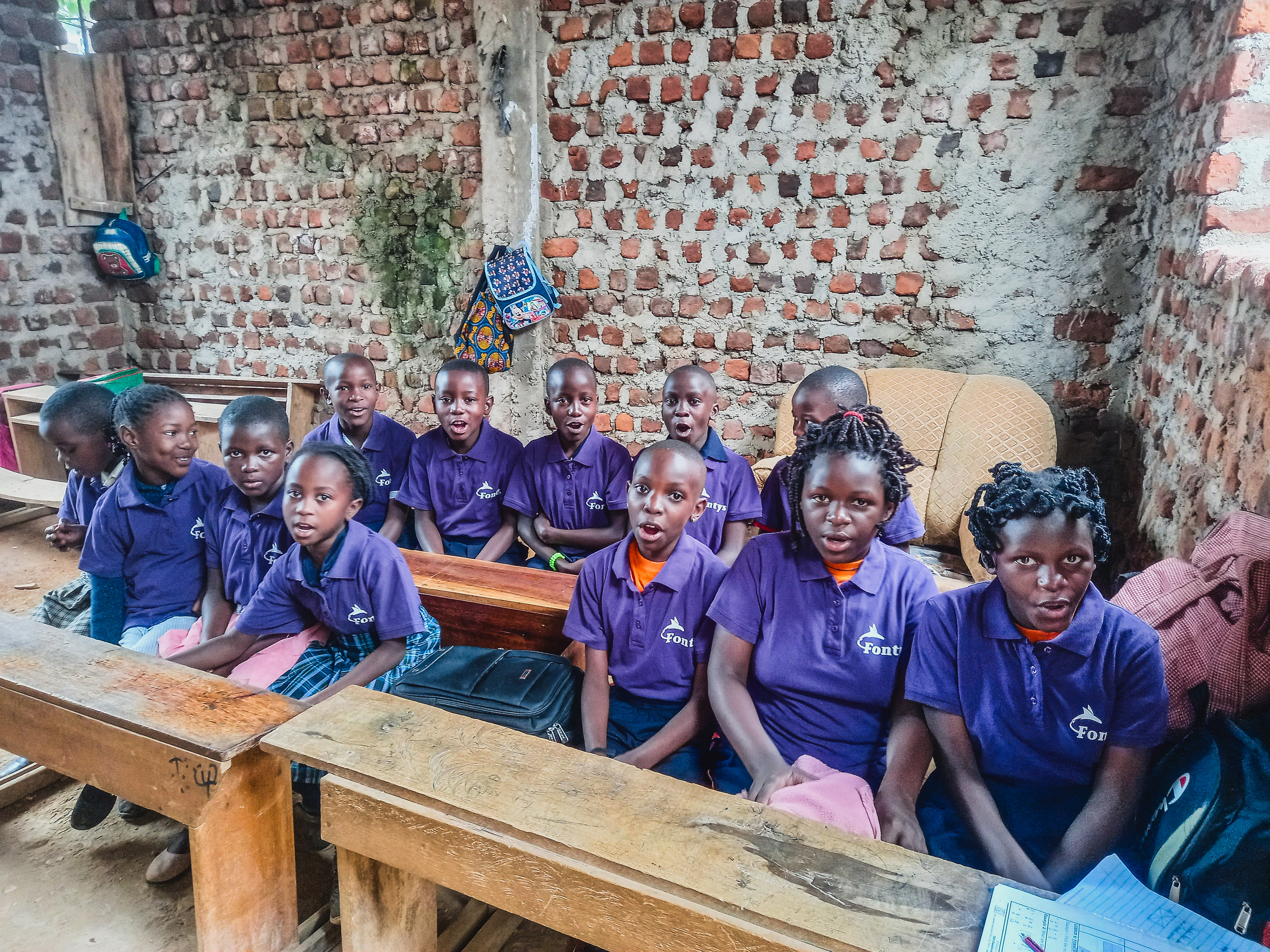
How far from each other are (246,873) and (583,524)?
1.59 m

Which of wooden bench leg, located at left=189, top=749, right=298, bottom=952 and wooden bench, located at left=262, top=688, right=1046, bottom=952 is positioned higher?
wooden bench, located at left=262, top=688, right=1046, bottom=952

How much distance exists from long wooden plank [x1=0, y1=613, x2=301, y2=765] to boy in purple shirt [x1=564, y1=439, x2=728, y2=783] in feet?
2.16

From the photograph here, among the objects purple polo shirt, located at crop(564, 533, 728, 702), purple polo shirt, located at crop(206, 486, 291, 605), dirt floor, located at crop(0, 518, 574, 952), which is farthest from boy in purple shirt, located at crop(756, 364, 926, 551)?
purple polo shirt, located at crop(206, 486, 291, 605)

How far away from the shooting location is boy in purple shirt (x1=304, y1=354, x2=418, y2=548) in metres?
2.95

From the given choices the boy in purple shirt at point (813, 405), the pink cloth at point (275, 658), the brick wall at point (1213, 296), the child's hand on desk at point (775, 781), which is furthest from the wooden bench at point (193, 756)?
the brick wall at point (1213, 296)

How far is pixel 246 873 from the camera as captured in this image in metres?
1.45

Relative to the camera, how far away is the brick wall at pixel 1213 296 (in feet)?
6.07

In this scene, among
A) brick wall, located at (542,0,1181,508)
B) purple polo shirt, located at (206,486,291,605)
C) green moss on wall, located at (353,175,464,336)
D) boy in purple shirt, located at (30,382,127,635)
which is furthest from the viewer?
green moss on wall, located at (353,175,464,336)

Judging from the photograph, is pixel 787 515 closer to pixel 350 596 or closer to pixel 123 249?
pixel 350 596

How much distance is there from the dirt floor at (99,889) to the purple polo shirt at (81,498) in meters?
0.83

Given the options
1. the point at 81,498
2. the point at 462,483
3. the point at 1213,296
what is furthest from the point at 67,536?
the point at 1213,296

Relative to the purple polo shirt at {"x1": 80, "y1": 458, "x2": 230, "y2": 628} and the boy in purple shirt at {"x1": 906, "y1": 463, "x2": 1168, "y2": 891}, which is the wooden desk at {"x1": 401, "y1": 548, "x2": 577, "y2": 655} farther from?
the boy in purple shirt at {"x1": 906, "y1": 463, "x2": 1168, "y2": 891}

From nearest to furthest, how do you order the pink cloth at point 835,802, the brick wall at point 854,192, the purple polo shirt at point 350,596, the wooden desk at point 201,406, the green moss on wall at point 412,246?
the pink cloth at point 835,802
the purple polo shirt at point 350,596
the brick wall at point 854,192
the green moss on wall at point 412,246
the wooden desk at point 201,406

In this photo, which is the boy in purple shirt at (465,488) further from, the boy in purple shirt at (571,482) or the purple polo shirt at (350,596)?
the purple polo shirt at (350,596)
